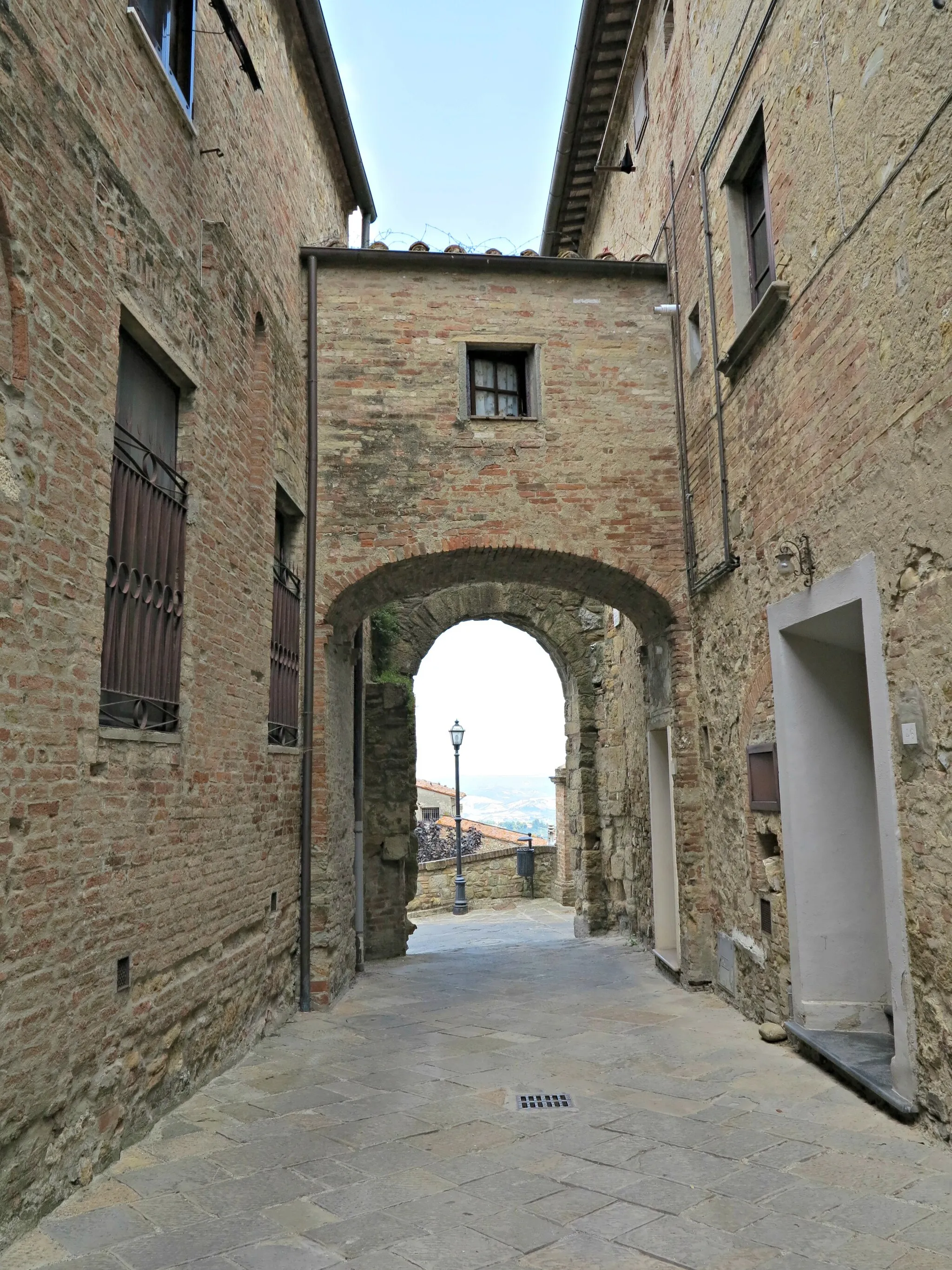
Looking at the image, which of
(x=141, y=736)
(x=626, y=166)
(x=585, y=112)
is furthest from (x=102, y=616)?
(x=585, y=112)

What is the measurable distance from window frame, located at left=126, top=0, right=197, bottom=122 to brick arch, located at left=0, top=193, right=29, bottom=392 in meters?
1.96

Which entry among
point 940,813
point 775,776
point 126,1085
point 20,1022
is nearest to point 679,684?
point 775,776

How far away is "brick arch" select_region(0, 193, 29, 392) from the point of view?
125 inches

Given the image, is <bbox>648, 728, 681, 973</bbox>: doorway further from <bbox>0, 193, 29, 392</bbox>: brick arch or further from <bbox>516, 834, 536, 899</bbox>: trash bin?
<bbox>516, 834, 536, 899</bbox>: trash bin

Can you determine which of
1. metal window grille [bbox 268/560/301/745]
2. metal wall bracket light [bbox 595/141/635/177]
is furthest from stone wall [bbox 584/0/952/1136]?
metal window grille [bbox 268/560/301/745]

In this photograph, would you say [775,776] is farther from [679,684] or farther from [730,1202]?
[730,1202]

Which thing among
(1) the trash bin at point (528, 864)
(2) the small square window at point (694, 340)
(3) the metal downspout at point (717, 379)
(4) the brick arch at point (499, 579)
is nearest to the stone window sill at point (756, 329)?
(3) the metal downspout at point (717, 379)

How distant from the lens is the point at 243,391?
19.6 feet

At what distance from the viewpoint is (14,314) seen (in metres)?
3.24

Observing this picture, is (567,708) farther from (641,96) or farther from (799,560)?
(799,560)

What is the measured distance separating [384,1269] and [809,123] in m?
5.70

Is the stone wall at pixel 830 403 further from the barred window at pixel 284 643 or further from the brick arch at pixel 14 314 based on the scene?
the brick arch at pixel 14 314

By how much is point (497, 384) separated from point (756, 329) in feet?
9.23

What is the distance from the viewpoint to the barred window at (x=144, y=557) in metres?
4.07
